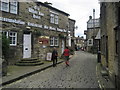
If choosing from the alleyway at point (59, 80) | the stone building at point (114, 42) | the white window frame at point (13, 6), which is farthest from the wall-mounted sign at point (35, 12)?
the stone building at point (114, 42)

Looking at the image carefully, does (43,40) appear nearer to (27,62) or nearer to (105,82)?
(27,62)

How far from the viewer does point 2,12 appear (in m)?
11.8

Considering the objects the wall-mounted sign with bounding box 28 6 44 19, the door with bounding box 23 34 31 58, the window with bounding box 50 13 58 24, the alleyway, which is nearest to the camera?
the alleyway

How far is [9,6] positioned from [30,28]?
3033 millimetres

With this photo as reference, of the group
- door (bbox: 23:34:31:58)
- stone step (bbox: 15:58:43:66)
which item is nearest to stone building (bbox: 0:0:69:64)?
door (bbox: 23:34:31:58)

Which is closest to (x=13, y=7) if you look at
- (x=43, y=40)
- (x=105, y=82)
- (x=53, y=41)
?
(x=43, y=40)

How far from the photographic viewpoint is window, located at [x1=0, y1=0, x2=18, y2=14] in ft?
39.7

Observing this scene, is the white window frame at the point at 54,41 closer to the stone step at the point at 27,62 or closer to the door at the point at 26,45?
the door at the point at 26,45

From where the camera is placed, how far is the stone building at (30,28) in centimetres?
1246

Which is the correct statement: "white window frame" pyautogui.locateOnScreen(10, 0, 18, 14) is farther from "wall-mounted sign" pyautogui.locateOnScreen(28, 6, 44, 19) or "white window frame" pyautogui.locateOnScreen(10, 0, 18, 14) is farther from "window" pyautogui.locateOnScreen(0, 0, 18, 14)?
"wall-mounted sign" pyautogui.locateOnScreen(28, 6, 44, 19)

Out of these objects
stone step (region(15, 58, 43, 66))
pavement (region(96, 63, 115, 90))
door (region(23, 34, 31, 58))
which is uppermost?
door (region(23, 34, 31, 58))

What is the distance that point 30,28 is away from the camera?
14.5 meters

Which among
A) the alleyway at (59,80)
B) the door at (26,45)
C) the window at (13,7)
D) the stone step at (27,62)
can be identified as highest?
the window at (13,7)

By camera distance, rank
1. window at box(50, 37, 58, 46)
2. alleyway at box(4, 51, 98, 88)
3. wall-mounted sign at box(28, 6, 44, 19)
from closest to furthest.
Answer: alleyway at box(4, 51, 98, 88) < wall-mounted sign at box(28, 6, 44, 19) < window at box(50, 37, 58, 46)
